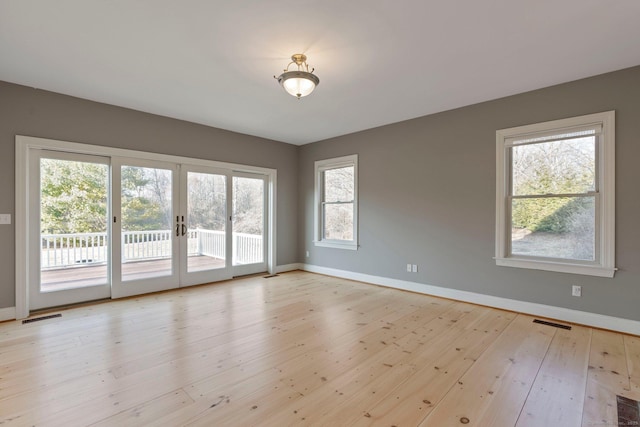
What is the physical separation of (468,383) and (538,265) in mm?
2118

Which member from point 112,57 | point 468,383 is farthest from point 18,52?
point 468,383

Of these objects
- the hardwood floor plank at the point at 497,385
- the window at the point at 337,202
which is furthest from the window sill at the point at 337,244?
the hardwood floor plank at the point at 497,385

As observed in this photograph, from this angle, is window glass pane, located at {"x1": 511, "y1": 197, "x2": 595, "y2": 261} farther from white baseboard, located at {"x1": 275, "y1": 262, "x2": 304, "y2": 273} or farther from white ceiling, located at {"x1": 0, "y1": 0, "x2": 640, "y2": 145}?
white baseboard, located at {"x1": 275, "y1": 262, "x2": 304, "y2": 273}

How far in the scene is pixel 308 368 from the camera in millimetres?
2328

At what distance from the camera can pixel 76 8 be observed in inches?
83.7

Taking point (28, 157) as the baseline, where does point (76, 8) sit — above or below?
above

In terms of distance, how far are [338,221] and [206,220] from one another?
2.43 m

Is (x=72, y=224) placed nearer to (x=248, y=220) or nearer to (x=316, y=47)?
(x=248, y=220)

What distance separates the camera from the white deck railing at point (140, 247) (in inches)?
146

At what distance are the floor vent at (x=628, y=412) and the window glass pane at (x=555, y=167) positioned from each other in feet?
7.18

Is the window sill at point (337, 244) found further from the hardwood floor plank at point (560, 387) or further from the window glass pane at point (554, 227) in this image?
the hardwood floor plank at point (560, 387)

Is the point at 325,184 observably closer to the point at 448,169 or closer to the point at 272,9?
the point at 448,169

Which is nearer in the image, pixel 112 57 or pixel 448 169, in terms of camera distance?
pixel 112 57

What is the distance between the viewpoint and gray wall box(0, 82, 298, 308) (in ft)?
10.9
